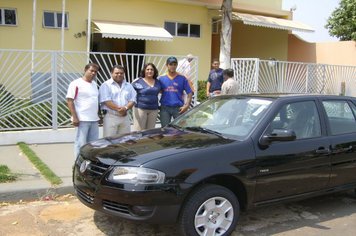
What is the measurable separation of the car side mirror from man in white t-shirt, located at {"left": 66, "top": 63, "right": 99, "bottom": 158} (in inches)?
105

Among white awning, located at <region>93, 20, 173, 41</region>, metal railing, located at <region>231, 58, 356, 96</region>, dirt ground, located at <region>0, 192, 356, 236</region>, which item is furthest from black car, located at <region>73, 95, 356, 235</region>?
white awning, located at <region>93, 20, 173, 41</region>

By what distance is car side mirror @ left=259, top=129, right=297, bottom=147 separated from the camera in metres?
4.54

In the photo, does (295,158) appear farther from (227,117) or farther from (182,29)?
(182,29)

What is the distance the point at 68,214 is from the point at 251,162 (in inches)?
86.6

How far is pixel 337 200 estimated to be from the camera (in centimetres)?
595

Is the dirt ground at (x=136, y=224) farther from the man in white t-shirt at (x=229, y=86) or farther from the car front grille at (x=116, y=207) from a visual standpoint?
the man in white t-shirt at (x=229, y=86)

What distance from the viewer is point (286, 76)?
40.9 ft

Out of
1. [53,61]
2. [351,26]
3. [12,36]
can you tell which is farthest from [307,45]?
[53,61]

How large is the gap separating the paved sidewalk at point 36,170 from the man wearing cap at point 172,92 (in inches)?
67.8

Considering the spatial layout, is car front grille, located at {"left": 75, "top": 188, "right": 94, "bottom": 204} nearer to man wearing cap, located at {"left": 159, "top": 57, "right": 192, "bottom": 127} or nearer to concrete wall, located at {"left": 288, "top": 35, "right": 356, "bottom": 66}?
man wearing cap, located at {"left": 159, "top": 57, "right": 192, "bottom": 127}

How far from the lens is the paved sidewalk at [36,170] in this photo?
5676mm

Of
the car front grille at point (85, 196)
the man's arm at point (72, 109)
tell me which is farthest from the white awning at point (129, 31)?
the car front grille at point (85, 196)

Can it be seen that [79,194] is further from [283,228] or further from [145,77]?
[145,77]

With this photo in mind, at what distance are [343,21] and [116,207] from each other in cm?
1849
